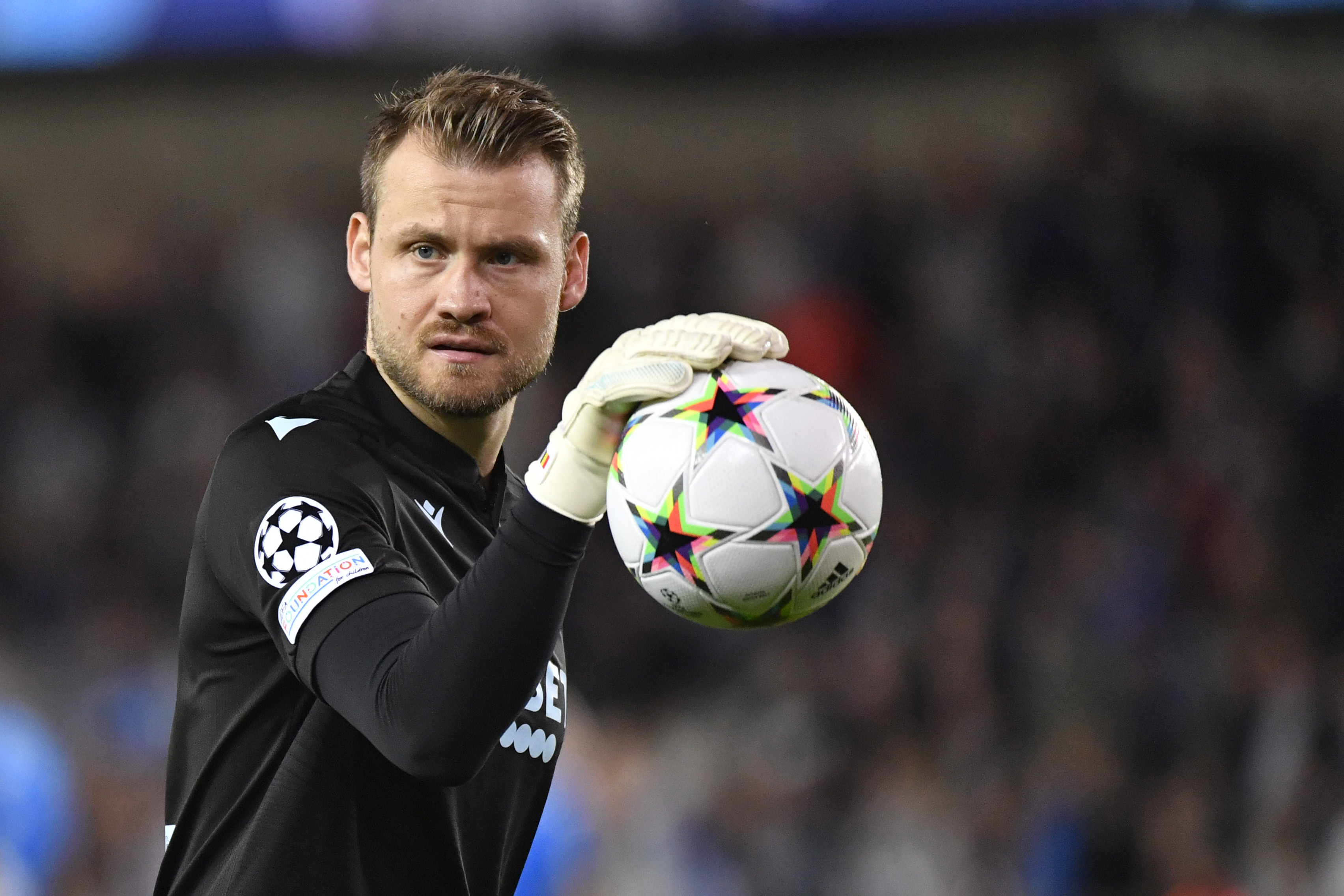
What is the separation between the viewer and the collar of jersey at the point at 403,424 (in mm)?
2824

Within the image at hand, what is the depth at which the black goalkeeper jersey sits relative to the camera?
2.27m

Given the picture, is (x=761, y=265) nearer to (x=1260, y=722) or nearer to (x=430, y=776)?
(x=1260, y=722)

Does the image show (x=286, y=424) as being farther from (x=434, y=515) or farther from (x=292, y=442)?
(x=434, y=515)

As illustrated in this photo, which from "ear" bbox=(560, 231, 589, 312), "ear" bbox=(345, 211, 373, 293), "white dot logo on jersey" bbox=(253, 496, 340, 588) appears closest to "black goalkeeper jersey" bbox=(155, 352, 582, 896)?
"white dot logo on jersey" bbox=(253, 496, 340, 588)

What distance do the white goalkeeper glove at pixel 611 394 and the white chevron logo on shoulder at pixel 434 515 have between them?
493mm

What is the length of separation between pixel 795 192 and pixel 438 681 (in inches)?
366

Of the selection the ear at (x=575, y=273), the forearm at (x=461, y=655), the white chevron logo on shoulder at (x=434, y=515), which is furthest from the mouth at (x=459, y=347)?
the forearm at (x=461, y=655)

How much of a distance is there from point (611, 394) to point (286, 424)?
0.60 meters

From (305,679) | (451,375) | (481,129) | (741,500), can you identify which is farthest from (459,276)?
(305,679)

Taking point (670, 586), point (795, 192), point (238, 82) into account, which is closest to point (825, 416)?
point (670, 586)

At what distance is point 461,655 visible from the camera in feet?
6.65

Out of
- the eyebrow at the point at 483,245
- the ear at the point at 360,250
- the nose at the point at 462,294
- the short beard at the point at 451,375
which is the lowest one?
the short beard at the point at 451,375

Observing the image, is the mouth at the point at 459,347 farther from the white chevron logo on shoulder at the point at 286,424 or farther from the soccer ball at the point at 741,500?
the soccer ball at the point at 741,500

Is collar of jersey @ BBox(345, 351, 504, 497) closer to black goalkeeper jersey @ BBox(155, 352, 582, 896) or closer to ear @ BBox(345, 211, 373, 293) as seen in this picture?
black goalkeeper jersey @ BBox(155, 352, 582, 896)
